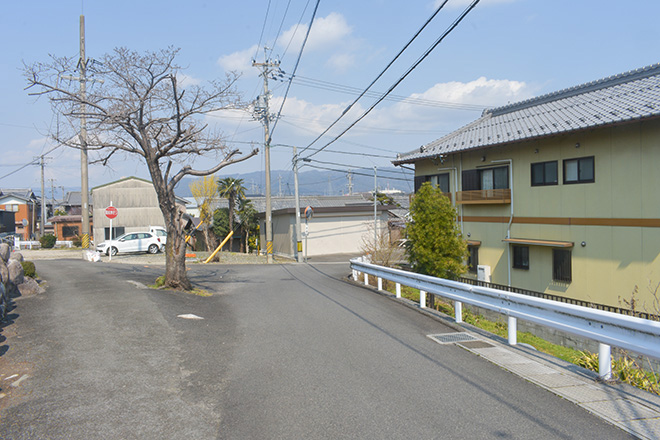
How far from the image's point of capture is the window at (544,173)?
53.9ft

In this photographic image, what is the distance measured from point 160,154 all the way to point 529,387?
10665 millimetres

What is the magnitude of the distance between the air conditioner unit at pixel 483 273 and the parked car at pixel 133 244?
2082 cm

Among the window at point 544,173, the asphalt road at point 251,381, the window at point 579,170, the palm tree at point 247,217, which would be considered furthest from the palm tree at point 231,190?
the asphalt road at point 251,381

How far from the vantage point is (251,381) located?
18.7 feet

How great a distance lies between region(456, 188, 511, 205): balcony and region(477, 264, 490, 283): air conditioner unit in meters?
2.54

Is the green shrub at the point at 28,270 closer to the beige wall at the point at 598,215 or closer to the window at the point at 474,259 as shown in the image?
the window at the point at 474,259

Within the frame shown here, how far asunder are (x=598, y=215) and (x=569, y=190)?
4.48 ft

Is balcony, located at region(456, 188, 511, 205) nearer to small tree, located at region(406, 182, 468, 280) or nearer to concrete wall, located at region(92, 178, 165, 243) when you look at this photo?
small tree, located at region(406, 182, 468, 280)

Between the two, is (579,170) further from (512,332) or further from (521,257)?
(512,332)

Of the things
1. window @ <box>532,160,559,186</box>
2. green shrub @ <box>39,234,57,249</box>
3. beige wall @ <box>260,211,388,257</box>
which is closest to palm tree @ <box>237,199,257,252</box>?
beige wall @ <box>260,211,388,257</box>

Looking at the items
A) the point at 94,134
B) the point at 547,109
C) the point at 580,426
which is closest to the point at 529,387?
the point at 580,426

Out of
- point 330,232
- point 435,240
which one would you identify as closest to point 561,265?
point 435,240

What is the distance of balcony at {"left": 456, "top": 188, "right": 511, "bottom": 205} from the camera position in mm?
18250

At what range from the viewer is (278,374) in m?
5.94
